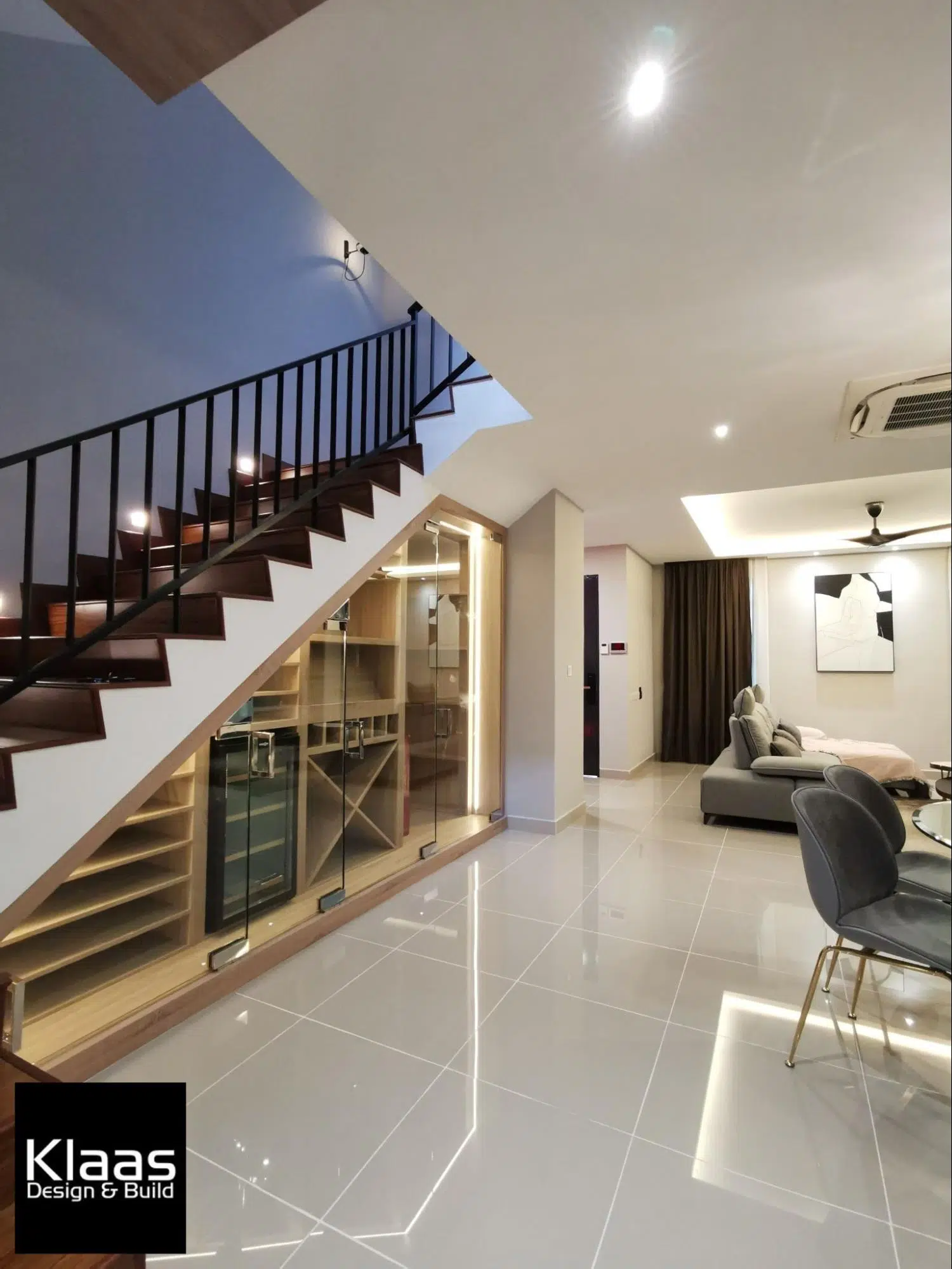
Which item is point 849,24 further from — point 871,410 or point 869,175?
point 871,410

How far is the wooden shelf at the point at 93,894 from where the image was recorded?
1.59m

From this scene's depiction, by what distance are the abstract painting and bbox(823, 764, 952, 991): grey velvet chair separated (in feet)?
0.46

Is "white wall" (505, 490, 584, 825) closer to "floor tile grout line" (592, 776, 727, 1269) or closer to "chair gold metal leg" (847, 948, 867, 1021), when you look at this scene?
"floor tile grout line" (592, 776, 727, 1269)

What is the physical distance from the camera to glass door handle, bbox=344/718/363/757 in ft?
9.98

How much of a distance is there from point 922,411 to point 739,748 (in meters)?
4.02

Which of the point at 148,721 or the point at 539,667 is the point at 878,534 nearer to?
the point at 148,721

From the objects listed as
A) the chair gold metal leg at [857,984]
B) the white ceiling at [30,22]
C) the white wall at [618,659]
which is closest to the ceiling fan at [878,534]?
the chair gold metal leg at [857,984]

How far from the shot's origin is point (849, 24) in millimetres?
819

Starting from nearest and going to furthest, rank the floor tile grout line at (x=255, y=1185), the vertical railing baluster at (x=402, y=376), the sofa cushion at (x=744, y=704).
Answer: the floor tile grout line at (x=255, y=1185), the sofa cushion at (x=744, y=704), the vertical railing baluster at (x=402, y=376)

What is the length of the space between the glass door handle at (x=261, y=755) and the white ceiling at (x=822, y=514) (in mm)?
2054

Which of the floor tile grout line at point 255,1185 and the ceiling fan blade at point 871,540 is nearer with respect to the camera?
the ceiling fan blade at point 871,540

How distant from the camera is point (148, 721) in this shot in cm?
169

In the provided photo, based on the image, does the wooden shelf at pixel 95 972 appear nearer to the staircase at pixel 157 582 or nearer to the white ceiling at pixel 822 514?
the staircase at pixel 157 582

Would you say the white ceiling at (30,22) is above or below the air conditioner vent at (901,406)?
above
